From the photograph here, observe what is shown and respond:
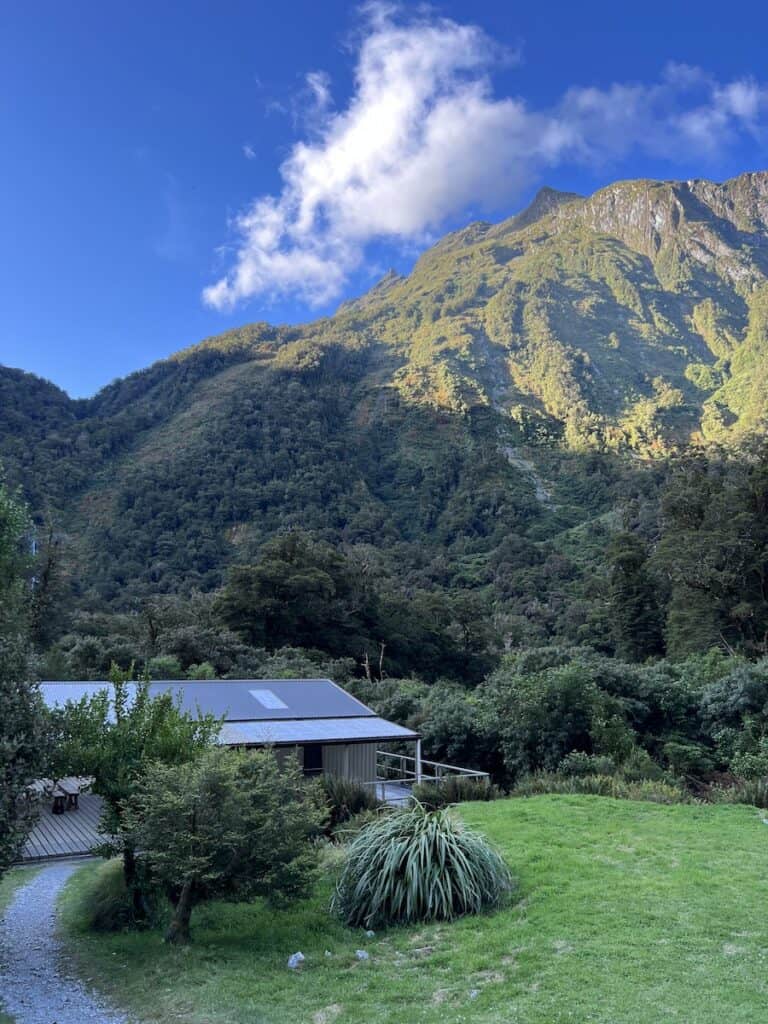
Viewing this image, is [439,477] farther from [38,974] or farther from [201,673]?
[38,974]

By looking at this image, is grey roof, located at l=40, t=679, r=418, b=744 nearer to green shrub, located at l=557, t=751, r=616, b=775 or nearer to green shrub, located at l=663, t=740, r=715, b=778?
green shrub, located at l=557, t=751, r=616, b=775

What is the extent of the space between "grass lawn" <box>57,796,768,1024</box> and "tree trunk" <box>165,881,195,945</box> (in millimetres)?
173

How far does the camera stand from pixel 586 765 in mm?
16188

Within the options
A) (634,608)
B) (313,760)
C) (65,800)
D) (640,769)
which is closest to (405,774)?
(313,760)

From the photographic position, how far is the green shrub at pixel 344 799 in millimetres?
13523

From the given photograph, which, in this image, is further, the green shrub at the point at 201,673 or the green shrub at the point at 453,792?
the green shrub at the point at 201,673

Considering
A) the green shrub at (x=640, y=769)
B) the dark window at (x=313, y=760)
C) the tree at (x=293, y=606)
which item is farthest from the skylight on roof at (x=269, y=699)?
the tree at (x=293, y=606)

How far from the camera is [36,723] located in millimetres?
7504

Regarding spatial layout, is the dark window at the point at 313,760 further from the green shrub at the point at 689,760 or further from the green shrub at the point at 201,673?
the green shrub at the point at 201,673

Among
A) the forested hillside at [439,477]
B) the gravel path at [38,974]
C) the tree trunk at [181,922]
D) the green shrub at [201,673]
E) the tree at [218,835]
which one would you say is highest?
the forested hillside at [439,477]

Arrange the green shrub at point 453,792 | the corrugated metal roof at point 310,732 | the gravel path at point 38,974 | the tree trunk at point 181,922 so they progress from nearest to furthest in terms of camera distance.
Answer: the gravel path at point 38,974, the tree trunk at point 181,922, the green shrub at point 453,792, the corrugated metal roof at point 310,732

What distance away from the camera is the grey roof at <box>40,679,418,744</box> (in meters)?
15.9

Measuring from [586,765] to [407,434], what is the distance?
103547 mm

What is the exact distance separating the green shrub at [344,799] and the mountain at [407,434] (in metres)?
47.9
